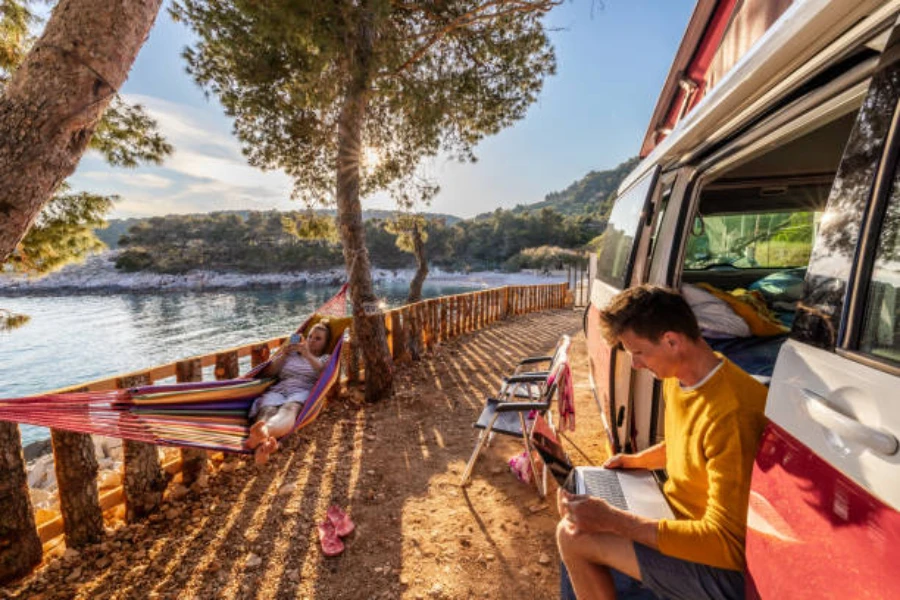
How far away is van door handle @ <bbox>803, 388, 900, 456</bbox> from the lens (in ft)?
1.82

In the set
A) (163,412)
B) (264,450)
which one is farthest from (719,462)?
(163,412)

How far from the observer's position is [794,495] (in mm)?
763

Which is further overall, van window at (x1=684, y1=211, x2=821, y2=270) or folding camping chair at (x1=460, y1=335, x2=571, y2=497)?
van window at (x1=684, y1=211, x2=821, y2=270)

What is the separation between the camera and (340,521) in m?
2.54

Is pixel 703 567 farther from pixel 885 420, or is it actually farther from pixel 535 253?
pixel 535 253

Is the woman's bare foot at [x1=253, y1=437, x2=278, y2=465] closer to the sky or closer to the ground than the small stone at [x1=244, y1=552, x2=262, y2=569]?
closer to the sky

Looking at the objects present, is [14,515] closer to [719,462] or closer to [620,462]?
[620,462]

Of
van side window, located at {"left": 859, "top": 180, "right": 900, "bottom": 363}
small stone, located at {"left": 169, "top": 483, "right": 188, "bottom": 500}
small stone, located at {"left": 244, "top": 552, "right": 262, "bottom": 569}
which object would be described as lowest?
small stone, located at {"left": 244, "top": 552, "right": 262, "bottom": 569}

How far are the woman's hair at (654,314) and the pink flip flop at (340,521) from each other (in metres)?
2.22

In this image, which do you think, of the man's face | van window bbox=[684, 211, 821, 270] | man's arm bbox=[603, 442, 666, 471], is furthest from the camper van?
van window bbox=[684, 211, 821, 270]

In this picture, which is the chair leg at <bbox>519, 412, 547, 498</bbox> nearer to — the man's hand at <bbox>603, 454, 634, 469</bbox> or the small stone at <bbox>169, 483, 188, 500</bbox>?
the man's hand at <bbox>603, 454, 634, 469</bbox>

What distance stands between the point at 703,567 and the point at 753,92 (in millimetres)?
1446

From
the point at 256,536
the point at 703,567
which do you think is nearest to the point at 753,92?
the point at 703,567

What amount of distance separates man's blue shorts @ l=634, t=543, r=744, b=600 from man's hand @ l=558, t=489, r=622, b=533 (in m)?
0.09
